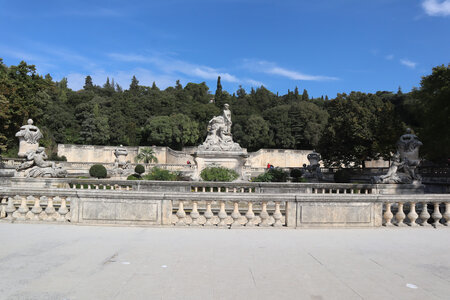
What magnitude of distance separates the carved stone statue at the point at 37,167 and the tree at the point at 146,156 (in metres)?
32.5

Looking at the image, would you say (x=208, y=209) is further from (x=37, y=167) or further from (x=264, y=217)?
(x=37, y=167)

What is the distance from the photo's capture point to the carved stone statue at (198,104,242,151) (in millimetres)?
17953

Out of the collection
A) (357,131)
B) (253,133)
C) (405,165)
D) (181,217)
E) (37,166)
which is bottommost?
(181,217)

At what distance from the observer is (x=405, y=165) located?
43.9ft

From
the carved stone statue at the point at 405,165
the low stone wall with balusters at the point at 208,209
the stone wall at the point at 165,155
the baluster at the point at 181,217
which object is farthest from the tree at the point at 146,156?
the baluster at the point at 181,217

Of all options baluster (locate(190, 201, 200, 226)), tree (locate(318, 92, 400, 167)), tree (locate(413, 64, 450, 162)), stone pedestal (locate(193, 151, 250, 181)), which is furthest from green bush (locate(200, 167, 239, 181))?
tree (locate(318, 92, 400, 167))

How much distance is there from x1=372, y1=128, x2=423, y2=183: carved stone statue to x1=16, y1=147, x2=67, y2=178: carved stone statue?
1306 centimetres

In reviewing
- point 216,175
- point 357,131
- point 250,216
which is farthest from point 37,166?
point 357,131

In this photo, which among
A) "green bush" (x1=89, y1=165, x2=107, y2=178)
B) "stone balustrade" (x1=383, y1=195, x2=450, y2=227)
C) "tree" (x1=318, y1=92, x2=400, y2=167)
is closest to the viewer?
"stone balustrade" (x1=383, y1=195, x2=450, y2=227)

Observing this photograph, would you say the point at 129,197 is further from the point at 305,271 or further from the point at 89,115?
the point at 89,115

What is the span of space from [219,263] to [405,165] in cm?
1163

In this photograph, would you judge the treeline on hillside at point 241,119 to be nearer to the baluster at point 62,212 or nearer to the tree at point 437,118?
the tree at point 437,118

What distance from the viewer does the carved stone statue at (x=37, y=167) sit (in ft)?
42.0

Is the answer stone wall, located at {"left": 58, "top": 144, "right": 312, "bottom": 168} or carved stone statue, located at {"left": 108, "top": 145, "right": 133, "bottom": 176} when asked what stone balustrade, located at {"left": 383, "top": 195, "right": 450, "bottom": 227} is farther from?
stone wall, located at {"left": 58, "top": 144, "right": 312, "bottom": 168}
